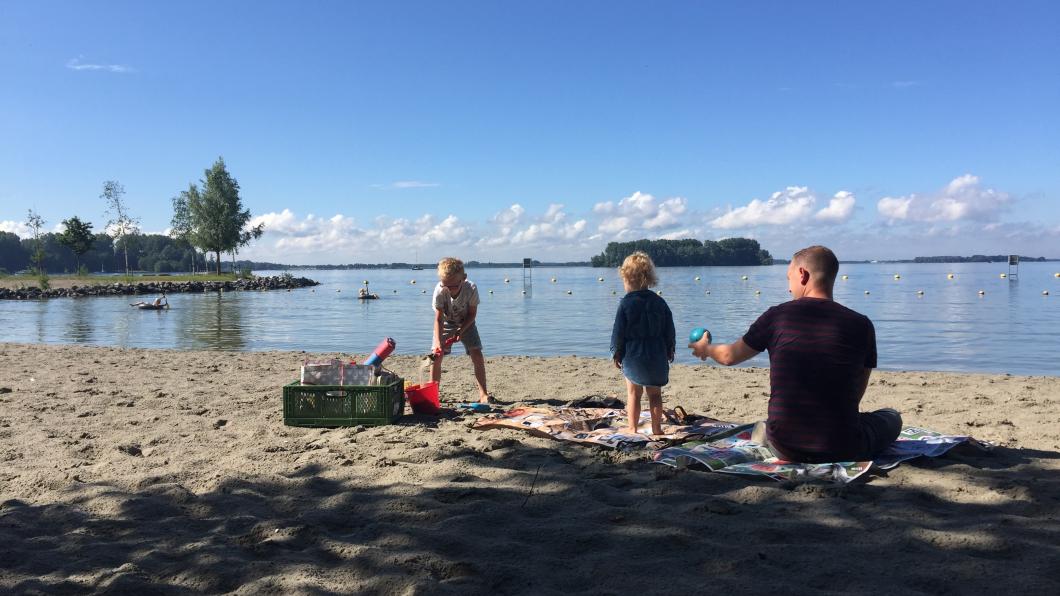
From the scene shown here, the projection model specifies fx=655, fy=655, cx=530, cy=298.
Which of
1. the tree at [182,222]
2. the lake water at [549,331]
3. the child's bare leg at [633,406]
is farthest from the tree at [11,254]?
the child's bare leg at [633,406]

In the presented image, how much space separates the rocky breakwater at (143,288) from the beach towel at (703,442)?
5703 centimetres

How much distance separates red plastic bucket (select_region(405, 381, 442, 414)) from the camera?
743 cm

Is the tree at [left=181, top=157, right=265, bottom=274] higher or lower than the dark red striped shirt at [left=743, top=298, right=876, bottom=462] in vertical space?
higher

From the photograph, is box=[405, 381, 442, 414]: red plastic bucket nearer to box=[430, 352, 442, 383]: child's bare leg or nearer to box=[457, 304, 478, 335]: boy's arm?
box=[430, 352, 442, 383]: child's bare leg

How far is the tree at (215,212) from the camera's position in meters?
81.2

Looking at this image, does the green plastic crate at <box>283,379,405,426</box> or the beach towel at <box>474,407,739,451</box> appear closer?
the beach towel at <box>474,407,739,451</box>

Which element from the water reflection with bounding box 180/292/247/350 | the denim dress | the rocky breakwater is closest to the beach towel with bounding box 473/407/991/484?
the denim dress

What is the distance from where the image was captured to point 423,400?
24.4ft

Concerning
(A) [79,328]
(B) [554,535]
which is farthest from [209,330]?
(B) [554,535]

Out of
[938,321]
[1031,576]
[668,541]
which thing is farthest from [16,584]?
[938,321]

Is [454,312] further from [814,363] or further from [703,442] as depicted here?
[814,363]

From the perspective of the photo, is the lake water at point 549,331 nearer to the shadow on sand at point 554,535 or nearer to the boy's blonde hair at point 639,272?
the boy's blonde hair at point 639,272

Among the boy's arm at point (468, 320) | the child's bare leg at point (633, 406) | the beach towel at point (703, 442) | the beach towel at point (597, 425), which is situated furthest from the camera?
the boy's arm at point (468, 320)

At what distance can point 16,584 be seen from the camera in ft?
10.5
